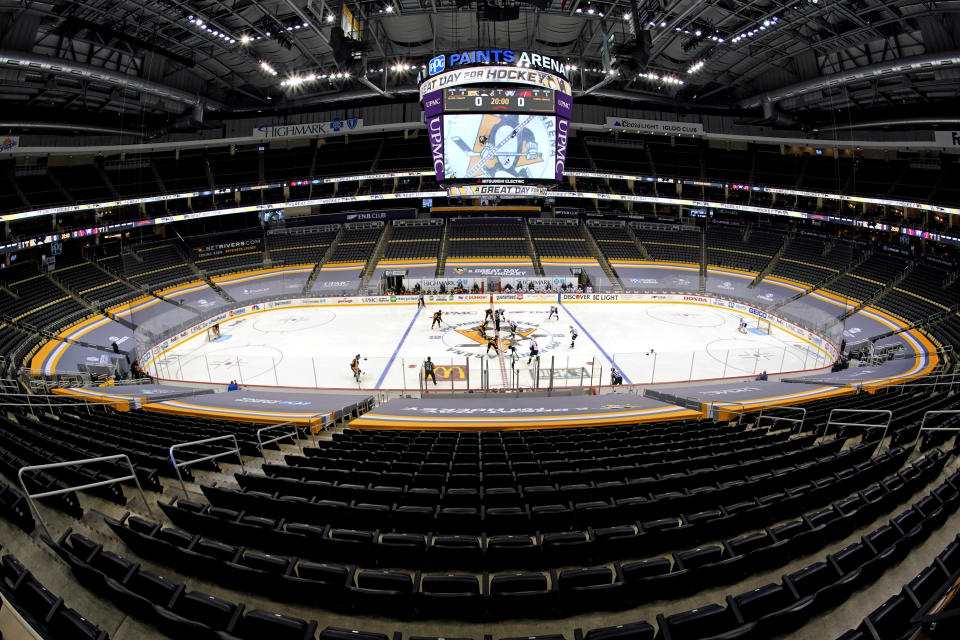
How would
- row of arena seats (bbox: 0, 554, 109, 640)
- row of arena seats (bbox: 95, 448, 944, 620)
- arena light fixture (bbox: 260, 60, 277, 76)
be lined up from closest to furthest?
row of arena seats (bbox: 0, 554, 109, 640) < row of arena seats (bbox: 95, 448, 944, 620) < arena light fixture (bbox: 260, 60, 277, 76)

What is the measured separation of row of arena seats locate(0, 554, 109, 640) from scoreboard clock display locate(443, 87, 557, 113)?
28.3 metres

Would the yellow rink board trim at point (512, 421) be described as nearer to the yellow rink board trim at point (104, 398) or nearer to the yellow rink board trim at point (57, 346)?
the yellow rink board trim at point (104, 398)

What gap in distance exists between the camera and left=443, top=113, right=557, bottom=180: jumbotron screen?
28.9 metres

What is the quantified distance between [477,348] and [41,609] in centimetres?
2225

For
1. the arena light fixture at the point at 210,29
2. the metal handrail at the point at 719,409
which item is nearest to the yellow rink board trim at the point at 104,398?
the metal handrail at the point at 719,409

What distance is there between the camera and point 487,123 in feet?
94.9

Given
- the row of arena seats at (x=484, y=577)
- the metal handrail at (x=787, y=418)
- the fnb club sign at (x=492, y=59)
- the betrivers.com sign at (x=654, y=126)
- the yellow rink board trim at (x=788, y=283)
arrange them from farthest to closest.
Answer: the betrivers.com sign at (x=654, y=126)
the yellow rink board trim at (x=788, y=283)
the fnb club sign at (x=492, y=59)
the metal handrail at (x=787, y=418)
the row of arena seats at (x=484, y=577)

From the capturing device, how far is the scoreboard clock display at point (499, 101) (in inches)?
1097

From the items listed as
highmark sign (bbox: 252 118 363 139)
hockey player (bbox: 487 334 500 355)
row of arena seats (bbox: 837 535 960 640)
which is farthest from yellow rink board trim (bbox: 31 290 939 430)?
highmark sign (bbox: 252 118 363 139)

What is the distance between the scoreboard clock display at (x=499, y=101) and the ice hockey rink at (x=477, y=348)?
1381cm

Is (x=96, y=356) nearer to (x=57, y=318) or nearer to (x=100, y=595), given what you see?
(x=57, y=318)

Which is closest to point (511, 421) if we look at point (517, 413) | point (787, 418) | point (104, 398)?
point (517, 413)

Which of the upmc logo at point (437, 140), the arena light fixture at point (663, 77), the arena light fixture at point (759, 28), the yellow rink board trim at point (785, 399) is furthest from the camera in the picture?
the arena light fixture at point (663, 77)

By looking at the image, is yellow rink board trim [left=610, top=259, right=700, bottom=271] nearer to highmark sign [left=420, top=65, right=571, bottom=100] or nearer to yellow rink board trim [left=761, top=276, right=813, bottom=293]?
yellow rink board trim [left=761, top=276, right=813, bottom=293]
